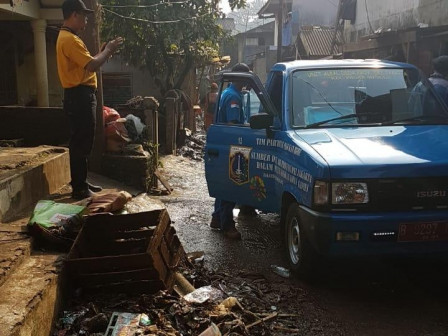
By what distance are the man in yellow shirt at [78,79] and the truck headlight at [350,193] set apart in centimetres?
247

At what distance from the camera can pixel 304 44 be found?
73.2 ft

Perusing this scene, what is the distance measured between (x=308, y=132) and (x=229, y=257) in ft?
5.22

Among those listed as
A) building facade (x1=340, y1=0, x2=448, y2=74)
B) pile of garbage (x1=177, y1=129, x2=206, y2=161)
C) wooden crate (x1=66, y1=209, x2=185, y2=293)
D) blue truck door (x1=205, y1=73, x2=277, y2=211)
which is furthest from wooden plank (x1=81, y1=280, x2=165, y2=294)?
building facade (x1=340, y1=0, x2=448, y2=74)

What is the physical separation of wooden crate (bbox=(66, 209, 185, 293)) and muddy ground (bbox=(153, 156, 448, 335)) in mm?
934

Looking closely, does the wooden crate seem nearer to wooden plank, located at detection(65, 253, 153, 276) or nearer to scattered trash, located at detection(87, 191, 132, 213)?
wooden plank, located at detection(65, 253, 153, 276)

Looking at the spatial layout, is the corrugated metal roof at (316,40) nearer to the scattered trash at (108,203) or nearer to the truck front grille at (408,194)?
the scattered trash at (108,203)

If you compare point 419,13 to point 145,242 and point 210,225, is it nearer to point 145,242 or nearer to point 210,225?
point 210,225

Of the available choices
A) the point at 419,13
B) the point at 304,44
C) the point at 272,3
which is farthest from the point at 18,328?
the point at 272,3

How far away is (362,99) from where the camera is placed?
192 inches

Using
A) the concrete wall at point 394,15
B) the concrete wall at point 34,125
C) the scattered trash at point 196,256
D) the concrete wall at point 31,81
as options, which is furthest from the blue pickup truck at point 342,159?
the concrete wall at point 394,15

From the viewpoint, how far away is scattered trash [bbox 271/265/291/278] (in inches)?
179

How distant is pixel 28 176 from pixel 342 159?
295 cm

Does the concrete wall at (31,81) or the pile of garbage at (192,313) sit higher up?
the concrete wall at (31,81)

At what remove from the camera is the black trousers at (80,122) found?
4.78 meters
